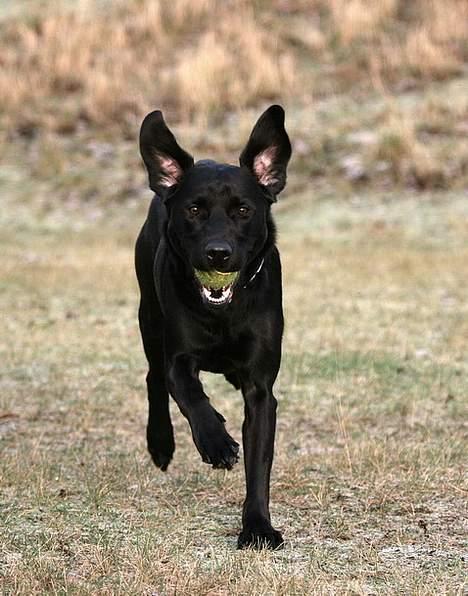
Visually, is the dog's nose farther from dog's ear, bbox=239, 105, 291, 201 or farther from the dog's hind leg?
the dog's hind leg

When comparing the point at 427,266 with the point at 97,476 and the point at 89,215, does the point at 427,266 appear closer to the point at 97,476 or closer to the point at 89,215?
the point at 89,215

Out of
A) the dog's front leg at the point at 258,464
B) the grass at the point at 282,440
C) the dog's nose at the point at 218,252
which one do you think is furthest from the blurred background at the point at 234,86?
the dog's nose at the point at 218,252

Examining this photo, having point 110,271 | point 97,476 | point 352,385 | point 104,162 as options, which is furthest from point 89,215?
point 97,476

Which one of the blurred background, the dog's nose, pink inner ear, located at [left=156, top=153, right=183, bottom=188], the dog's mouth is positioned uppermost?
the blurred background

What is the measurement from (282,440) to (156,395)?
90cm

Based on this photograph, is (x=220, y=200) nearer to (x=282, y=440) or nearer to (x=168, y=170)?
(x=168, y=170)

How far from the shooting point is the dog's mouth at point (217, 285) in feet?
14.9

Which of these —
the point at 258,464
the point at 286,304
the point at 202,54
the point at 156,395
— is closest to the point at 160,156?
the point at 258,464

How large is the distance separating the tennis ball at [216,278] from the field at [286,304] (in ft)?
2.86

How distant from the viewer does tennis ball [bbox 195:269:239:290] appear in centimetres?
454

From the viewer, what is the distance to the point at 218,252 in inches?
173

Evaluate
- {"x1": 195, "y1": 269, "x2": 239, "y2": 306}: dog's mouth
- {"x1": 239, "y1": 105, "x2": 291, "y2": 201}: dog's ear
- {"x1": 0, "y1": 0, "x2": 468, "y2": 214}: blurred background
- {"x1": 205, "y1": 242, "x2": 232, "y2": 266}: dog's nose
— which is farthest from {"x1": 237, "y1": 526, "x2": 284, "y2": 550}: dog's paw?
{"x1": 0, "y1": 0, "x2": 468, "y2": 214}: blurred background

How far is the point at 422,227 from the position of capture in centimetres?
1346

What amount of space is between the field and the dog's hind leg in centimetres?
10
